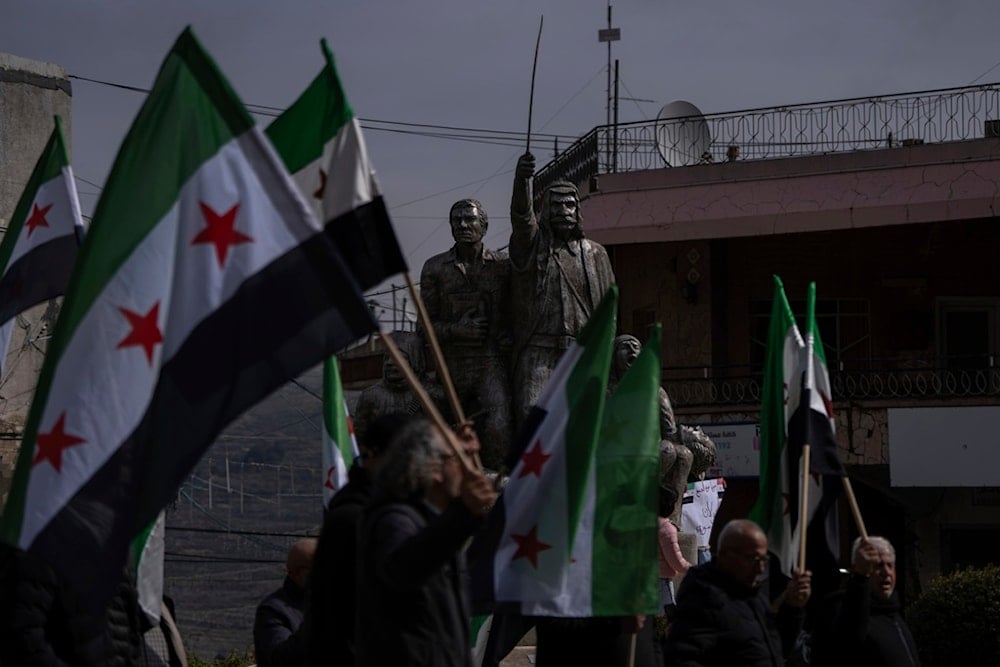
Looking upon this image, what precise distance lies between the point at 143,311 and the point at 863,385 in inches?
1110

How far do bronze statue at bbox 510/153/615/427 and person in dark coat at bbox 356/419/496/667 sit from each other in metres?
6.20

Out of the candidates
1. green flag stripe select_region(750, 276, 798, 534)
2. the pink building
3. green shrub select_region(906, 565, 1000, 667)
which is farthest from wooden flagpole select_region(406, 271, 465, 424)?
the pink building

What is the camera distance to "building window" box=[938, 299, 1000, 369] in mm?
34028

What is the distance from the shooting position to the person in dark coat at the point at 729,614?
754 cm

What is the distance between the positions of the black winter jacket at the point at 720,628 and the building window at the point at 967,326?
88.5 ft

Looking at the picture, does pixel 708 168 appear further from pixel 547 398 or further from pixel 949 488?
pixel 547 398

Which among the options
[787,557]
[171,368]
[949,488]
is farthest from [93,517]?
[949,488]

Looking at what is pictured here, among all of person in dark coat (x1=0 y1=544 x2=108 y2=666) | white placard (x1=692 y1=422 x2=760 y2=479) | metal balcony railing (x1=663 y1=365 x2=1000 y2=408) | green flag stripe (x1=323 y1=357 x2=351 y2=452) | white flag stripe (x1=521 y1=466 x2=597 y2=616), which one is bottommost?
person in dark coat (x1=0 y1=544 x2=108 y2=666)

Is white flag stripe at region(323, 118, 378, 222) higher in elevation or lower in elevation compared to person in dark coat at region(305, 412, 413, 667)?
higher

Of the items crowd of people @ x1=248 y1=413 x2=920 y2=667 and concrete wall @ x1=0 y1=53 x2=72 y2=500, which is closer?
crowd of people @ x1=248 y1=413 x2=920 y2=667

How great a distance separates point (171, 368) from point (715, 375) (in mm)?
29031

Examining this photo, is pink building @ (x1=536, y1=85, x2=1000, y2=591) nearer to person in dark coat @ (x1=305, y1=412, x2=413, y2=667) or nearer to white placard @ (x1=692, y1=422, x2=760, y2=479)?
white placard @ (x1=692, y1=422, x2=760, y2=479)

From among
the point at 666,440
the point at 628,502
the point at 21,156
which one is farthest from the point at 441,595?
the point at 21,156

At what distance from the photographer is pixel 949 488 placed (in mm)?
32438
